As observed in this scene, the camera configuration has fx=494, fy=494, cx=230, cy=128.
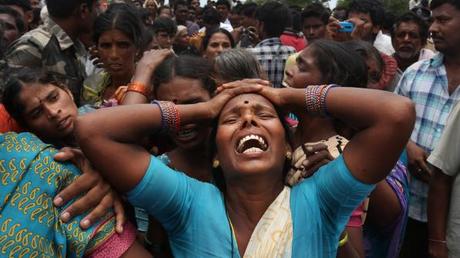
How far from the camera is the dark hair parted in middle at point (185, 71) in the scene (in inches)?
88.5

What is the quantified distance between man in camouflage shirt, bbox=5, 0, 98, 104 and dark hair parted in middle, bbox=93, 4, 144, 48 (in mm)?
252

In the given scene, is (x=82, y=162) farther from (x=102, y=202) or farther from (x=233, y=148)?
(x=233, y=148)

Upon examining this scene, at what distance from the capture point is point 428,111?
307 centimetres

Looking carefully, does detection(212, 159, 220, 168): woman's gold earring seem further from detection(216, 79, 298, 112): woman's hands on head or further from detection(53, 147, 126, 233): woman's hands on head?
detection(53, 147, 126, 233): woman's hands on head

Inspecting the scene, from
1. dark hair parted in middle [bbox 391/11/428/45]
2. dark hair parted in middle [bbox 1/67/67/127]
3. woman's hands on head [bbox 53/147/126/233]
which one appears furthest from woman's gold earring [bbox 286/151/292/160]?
dark hair parted in middle [bbox 391/11/428/45]

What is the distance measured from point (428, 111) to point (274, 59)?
2061 millimetres

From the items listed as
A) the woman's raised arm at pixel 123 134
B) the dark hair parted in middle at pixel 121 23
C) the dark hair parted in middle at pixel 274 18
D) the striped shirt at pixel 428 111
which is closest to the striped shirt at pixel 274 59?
the dark hair parted in middle at pixel 274 18

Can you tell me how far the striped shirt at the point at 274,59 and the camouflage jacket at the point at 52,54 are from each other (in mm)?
1930

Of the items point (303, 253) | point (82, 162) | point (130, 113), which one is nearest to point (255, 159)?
point (303, 253)

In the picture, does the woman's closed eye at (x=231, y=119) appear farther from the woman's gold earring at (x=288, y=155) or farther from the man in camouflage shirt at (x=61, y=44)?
the man in camouflage shirt at (x=61, y=44)

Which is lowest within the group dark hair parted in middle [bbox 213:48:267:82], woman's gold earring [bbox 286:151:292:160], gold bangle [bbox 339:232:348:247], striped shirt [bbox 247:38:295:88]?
striped shirt [bbox 247:38:295:88]

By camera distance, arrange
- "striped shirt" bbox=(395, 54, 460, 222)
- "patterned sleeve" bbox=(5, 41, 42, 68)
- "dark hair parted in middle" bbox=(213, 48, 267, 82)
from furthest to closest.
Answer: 1. "striped shirt" bbox=(395, 54, 460, 222)
2. "patterned sleeve" bbox=(5, 41, 42, 68)
3. "dark hair parted in middle" bbox=(213, 48, 267, 82)

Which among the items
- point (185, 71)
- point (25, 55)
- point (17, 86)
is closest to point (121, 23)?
point (25, 55)

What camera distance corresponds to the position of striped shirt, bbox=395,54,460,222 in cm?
301
